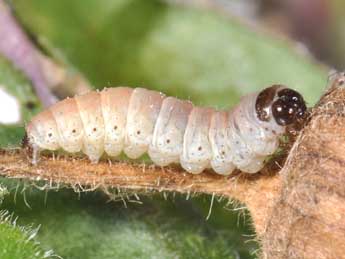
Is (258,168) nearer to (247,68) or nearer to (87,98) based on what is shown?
(87,98)

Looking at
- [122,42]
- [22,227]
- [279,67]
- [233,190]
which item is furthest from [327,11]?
[22,227]

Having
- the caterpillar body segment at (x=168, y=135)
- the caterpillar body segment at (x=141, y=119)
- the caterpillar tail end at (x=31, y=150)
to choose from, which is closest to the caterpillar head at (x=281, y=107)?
the caterpillar body segment at (x=168, y=135)

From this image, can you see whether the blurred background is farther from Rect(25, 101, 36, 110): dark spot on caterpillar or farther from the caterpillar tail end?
the caterpillar tail end

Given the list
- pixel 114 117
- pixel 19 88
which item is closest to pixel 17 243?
pixel 114 117

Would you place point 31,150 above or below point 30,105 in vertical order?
below

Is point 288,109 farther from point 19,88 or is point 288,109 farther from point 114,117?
point 19,88

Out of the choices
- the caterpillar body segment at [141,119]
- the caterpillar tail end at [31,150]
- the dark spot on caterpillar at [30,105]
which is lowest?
the caterpillar tail end at [31,150]

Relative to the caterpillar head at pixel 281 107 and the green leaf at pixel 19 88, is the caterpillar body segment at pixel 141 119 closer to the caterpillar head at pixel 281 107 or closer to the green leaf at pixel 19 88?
the caterpillar head at pixel 281 107
